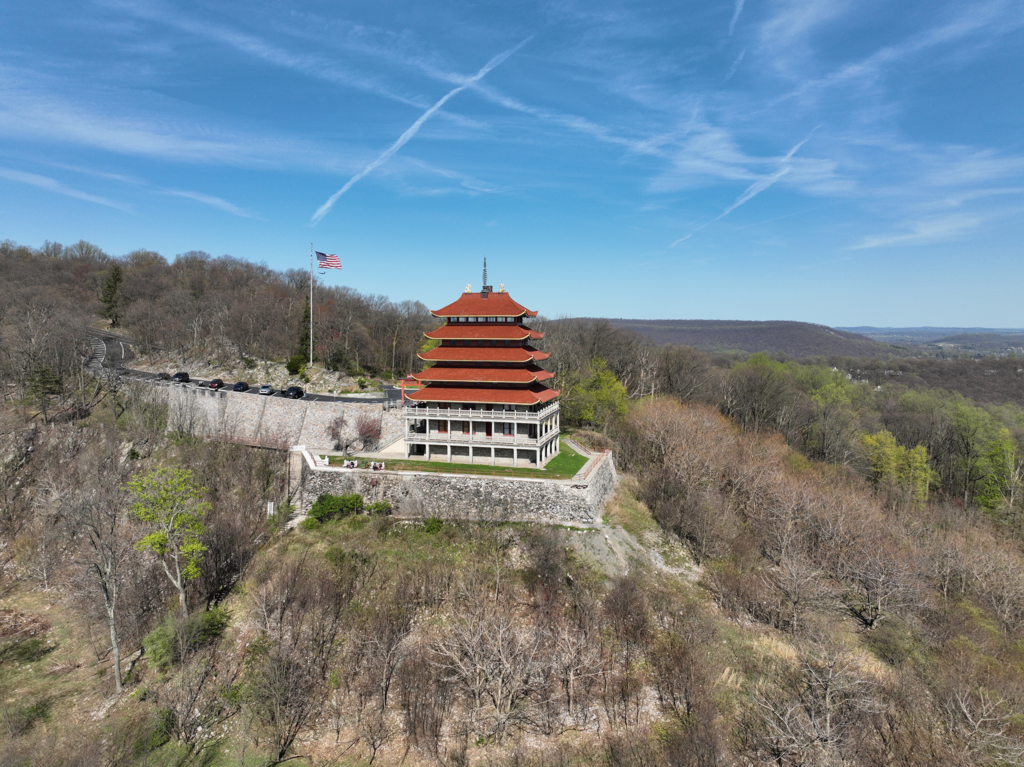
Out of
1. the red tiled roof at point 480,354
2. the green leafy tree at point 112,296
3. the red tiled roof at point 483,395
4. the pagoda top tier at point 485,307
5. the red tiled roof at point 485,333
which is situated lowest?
the red tiled roof at point 483,395

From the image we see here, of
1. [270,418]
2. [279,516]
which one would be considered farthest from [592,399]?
[270,418]

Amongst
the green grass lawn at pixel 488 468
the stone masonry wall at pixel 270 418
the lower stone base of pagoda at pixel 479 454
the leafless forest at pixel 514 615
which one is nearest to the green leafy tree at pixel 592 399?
the leafless forest at pixel 514 615

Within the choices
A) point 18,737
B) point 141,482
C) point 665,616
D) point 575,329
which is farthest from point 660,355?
point 18,737

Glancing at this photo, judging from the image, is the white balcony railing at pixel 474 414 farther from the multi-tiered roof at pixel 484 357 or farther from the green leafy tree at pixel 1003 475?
the green leafy tree at pixel 1003 475

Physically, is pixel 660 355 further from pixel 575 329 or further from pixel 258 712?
pixel 258 712

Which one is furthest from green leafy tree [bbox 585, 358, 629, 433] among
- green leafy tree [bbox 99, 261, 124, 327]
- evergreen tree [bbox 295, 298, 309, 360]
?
green leafy tree [bbox 99, 261, 124, 327]

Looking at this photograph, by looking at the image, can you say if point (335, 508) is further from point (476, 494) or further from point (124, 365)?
point (124, 365)
